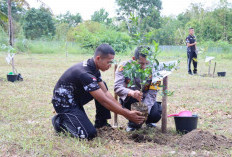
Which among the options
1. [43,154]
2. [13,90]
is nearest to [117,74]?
[43,154]

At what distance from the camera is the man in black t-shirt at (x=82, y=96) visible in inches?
130

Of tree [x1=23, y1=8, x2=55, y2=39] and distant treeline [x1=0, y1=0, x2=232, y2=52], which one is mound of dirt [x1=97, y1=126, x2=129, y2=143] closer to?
distant treeline [x1=0, y1=0, x2=232, y2=52]

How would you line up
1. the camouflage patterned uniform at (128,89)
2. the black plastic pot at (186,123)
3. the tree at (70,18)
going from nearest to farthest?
1. the black plastic pot at (186,123)
2. the camouflage patterned uniform at (128,89)
3. the tree at (70,18)

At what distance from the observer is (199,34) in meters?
31.6

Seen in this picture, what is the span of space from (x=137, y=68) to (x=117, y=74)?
64 cm

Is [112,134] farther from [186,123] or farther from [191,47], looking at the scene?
[191,47]

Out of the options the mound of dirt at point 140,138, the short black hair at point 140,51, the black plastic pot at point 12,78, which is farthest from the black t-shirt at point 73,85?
the black plastic pot at point 12,78

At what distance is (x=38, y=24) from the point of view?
3881 centimetres

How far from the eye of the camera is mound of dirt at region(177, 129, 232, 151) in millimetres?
3139

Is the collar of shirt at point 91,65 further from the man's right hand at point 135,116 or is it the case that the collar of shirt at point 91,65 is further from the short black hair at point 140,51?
the man's right hand at point 135,116

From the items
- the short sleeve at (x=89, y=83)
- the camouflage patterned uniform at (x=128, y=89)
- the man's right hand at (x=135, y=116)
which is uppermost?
the short sleeve at (x=89, y=83)

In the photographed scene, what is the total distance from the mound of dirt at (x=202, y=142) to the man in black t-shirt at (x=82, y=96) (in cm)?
61

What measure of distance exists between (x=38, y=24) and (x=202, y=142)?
1525 inches

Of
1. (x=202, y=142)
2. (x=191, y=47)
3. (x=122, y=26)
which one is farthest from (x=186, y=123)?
(x=122, y=26)
